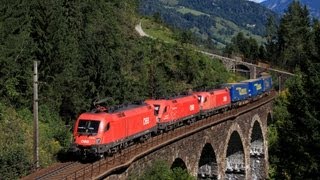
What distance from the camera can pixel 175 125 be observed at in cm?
4922

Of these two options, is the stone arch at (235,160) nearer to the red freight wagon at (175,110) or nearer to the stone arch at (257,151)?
the stone arch at (257,151)

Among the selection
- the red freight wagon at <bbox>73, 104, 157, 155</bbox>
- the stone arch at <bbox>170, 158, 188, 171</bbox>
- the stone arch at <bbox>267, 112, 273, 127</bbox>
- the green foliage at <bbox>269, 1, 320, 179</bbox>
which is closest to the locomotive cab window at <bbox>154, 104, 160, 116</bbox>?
the stone arch at <bbox>170, 158, 188, 171</bbox>

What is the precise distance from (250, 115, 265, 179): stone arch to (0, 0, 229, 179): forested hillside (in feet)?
51.2

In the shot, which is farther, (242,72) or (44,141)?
(242,72)

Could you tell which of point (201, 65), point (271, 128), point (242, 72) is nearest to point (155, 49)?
point (201, 65)

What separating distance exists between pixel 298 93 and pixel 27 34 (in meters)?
23.2

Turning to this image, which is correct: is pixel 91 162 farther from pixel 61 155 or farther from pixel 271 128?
pixel 271 128

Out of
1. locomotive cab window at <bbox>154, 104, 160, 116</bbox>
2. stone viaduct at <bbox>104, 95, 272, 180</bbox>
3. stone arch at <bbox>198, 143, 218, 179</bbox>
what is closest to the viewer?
stone viaduct at <bbox>104, 95, 272, 180</bbox>

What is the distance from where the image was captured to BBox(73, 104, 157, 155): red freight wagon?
33406 mm

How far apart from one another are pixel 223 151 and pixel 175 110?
30.9ft

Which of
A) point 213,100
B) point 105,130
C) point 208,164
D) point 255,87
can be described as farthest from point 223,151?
point 255,87

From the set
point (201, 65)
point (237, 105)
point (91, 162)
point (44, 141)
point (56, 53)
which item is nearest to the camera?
point (91, 162)

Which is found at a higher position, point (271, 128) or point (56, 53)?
point (56, 53)

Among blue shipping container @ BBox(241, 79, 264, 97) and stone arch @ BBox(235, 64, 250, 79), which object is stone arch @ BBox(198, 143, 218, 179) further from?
stone arch @ BBox(235, 64, 250, 79)
